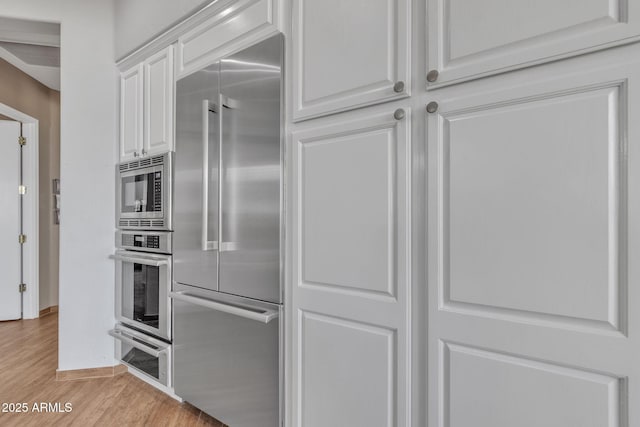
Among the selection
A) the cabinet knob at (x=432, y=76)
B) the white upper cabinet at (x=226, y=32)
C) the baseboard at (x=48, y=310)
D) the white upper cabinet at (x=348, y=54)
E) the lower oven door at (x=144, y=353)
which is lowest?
the baseboard at (x=48, y=310)

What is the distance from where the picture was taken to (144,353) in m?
2.57

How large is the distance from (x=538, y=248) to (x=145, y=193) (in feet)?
7.40

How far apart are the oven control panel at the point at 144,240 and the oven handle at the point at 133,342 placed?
1.88 ft

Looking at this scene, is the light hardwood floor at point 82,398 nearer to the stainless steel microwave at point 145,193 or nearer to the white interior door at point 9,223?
the stainless steel microwave at point 145,193

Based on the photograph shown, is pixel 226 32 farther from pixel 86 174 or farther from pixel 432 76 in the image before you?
pixel 86 174

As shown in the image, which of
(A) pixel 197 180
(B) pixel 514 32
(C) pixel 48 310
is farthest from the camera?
(C) pixel 48 310

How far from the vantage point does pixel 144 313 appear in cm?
255

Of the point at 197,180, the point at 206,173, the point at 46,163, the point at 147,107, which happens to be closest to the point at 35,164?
the point at 46,163

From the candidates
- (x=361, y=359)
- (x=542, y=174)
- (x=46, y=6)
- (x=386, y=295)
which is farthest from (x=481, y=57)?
(x=46, y=6)

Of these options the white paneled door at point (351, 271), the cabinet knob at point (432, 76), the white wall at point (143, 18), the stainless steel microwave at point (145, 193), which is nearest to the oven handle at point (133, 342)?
the stainless steel microwave at point (145, 193)

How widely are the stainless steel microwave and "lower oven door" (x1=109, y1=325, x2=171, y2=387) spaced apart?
0.69 m

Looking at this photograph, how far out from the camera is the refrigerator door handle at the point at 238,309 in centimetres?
167

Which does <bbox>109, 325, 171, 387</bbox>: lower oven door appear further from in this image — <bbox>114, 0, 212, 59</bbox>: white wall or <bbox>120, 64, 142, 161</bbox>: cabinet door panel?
<bbox>114, 0, 212, 59</bbox>: white wall

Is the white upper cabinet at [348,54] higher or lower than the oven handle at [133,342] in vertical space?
higher
